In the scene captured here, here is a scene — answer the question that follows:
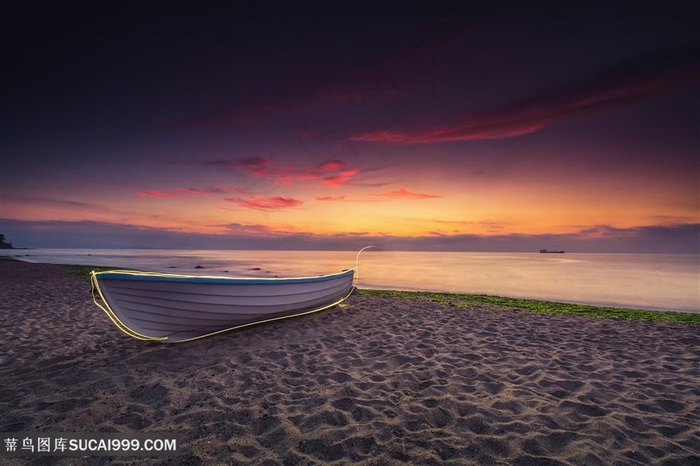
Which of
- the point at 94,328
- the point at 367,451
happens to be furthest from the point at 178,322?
the point at 367,451

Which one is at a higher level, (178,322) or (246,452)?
(178,322)

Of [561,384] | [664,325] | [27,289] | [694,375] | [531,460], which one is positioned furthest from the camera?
[27,289]

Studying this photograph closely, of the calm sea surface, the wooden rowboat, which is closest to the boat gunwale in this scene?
the wooden rowboat

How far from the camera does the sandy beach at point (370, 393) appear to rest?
3.15 m

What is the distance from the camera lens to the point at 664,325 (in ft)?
27.1

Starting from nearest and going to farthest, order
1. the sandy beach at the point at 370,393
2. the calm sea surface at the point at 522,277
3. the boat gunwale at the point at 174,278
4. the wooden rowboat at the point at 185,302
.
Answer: the sandy beach at the point at 370,393
the boat gunwale at the point at 174,278
the wooden rowboat at the point at 185,302
the calm sea surface at the point at 522,277

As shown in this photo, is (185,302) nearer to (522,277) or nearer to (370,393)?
(370,393)

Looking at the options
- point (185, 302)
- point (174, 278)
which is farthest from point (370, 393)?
point (174, 278)

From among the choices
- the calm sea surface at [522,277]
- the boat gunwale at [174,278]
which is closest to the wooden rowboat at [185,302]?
the boat gunwale at [174,278]

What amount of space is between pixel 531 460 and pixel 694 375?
12.9 feet

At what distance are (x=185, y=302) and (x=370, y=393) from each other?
11.8 ft

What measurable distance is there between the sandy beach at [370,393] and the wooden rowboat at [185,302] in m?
0.36

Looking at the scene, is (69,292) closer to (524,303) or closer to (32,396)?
(32,396)

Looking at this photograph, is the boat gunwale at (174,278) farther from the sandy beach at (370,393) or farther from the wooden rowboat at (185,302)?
the sandy beach at (370,393)
